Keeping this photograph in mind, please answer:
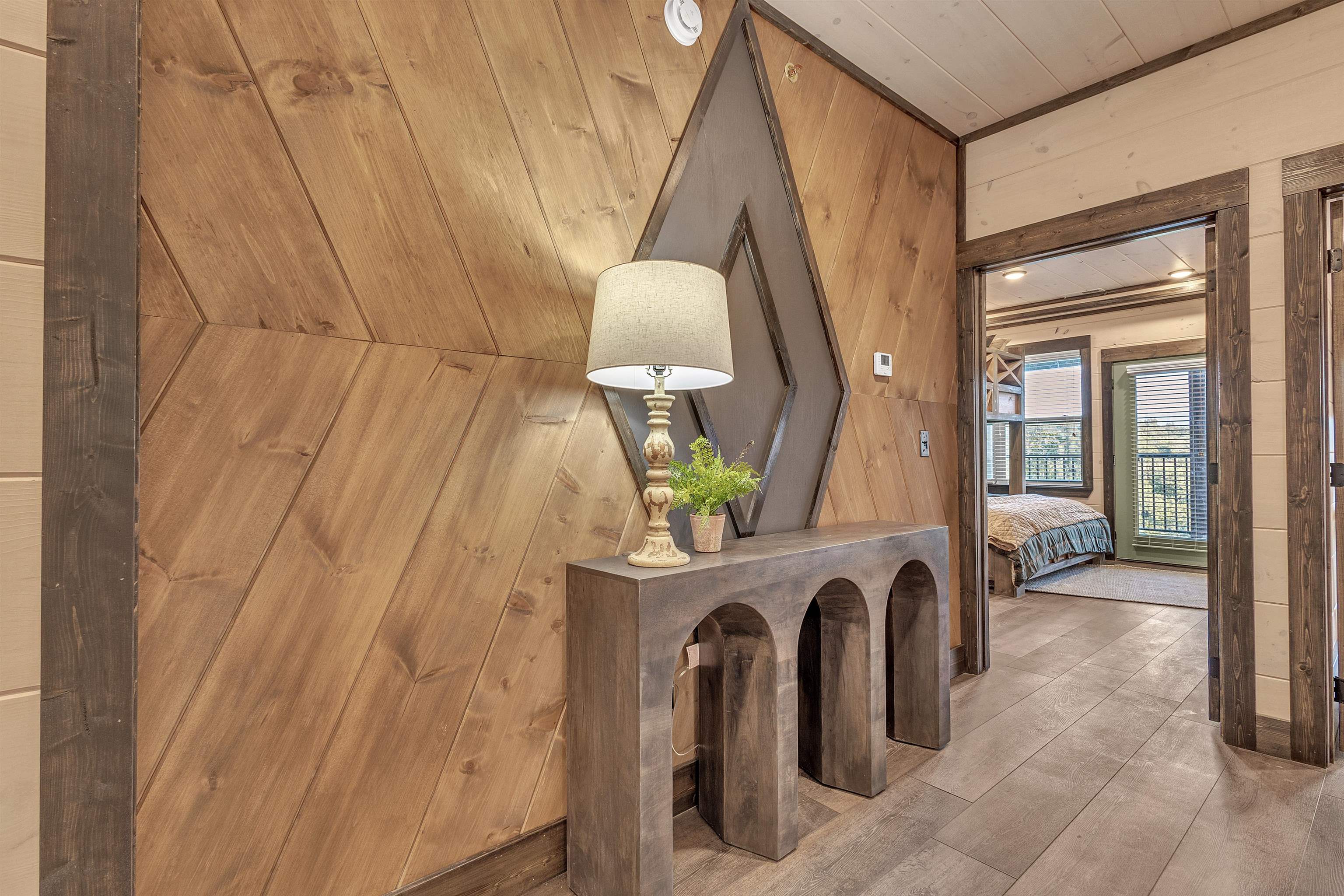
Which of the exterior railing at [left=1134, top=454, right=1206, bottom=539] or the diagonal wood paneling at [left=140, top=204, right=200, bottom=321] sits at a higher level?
the diagonal wood paneling at [left=140, top=204, right=200, bottom=321]

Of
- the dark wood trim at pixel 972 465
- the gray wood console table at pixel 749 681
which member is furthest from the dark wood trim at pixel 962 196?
the gray wood console table at pixel 749 681

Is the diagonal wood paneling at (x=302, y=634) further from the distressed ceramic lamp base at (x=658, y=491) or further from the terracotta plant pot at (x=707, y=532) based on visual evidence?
the terracotta plant pot at (x=707, y=532)

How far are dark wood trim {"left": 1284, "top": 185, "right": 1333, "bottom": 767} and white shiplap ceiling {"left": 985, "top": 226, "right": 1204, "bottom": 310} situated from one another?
7.27 ft

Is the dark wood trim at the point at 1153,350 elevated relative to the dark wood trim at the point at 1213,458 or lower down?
elevated

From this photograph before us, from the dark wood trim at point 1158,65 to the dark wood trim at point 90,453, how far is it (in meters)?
3.32

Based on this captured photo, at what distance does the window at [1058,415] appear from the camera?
660 cm

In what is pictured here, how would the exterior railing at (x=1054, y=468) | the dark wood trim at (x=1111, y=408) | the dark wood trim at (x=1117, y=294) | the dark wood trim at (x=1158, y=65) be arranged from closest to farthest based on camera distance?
the dark wood trim at (x=1158, y=65) < the dark wood trim at (x=1117, y=294) < the dark wood trim at (x=1111, y=408) < the exterior railing at (x=1054, y=468)

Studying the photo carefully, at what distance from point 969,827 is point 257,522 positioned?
2.01 metres

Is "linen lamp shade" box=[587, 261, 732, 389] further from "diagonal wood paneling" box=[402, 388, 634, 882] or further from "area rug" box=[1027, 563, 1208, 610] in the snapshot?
"area rug" box=[1027, 563, 1208, 610]

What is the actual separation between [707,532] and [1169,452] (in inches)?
251

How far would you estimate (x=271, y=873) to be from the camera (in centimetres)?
128

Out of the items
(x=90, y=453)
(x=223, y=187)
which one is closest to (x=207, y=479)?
(x=90, y=453)

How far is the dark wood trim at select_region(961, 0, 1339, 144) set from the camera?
7.50 ft

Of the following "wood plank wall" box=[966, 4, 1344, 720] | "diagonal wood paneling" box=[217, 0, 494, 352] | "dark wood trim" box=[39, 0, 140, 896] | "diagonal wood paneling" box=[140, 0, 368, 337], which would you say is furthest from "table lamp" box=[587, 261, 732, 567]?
"wood plank wall" box=[966, 4, 1344, 720]
